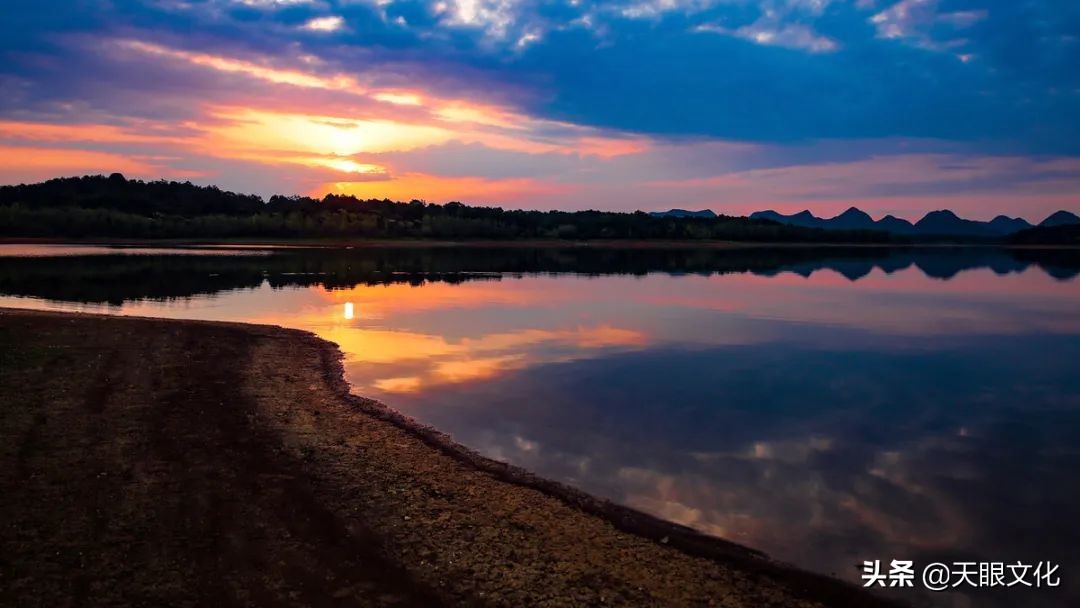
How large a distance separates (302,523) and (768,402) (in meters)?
10.9

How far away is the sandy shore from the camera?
6.35 metres

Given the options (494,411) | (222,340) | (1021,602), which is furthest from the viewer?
(222,340)

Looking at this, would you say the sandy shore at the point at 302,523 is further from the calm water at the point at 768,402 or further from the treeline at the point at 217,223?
the treeline at the point at 217,223

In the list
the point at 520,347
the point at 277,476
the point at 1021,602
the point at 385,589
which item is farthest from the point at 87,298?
the point at 1021,602

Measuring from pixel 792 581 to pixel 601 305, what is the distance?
29580 mm

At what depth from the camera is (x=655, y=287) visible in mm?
49750

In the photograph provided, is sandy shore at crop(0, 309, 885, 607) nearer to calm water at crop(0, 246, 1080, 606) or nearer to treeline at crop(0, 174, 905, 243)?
calm water at crop(0, 246, 1080, 606)

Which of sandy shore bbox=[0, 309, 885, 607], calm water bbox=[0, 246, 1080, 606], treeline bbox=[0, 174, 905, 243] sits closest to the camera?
sandy shore bbox=[0, 309, 885, 607]

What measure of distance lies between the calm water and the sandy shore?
1.20 meters

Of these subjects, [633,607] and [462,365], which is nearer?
[633,607]

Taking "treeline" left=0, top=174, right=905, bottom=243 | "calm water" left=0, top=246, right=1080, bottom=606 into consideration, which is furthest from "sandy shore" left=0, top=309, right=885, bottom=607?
"treeline" left=0, top=174, right=905, bottom=243

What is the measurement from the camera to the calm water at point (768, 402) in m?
9.09

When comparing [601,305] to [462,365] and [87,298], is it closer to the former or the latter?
[462,365]

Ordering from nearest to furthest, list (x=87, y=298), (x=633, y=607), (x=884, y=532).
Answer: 1. (x=633, y=607)
2. (x=884, y=532)
3. (x=87, y=298)
